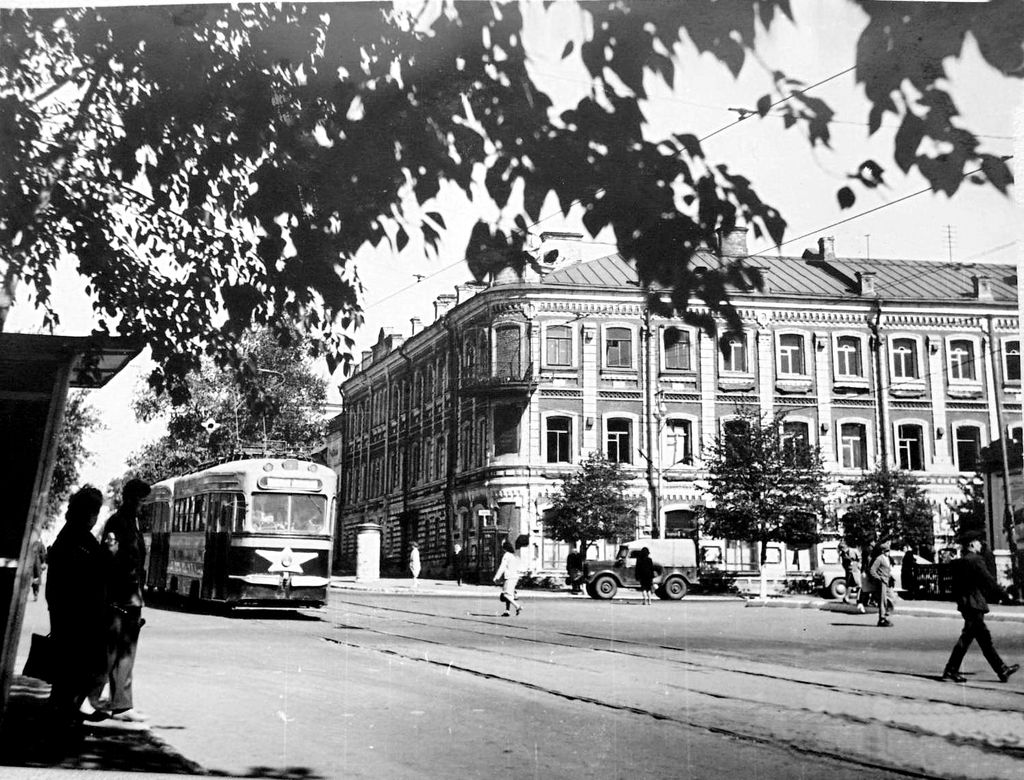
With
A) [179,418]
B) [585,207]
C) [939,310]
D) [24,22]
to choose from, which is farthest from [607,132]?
[24,22]

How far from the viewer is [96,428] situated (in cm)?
517

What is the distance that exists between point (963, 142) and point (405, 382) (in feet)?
9.58

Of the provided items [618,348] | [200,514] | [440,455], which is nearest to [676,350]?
[618,348]

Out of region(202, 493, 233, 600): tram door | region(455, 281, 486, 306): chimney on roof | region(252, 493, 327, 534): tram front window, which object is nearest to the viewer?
region(455, 281, 486, 306): chimney on roof

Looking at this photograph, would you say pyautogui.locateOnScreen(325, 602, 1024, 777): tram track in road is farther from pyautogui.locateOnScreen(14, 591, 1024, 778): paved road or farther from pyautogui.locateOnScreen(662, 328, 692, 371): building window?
pyautogui.locateOnScreen(662, 328, 692, 371): building window

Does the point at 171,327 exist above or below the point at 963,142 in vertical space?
below

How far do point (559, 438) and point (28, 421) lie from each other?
257 centimetres

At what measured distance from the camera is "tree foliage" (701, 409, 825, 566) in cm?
520

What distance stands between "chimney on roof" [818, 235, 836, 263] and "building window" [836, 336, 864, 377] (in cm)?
58

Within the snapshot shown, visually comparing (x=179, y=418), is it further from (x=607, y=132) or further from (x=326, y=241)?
(x=607, y=132)

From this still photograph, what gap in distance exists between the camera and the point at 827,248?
15.7 ft

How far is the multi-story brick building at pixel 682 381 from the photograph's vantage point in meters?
4.95

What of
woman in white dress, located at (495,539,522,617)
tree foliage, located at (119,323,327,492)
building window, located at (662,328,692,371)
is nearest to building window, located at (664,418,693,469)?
building window, located at (662,328,692,371)

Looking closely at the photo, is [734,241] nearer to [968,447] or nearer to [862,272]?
[862,272]
